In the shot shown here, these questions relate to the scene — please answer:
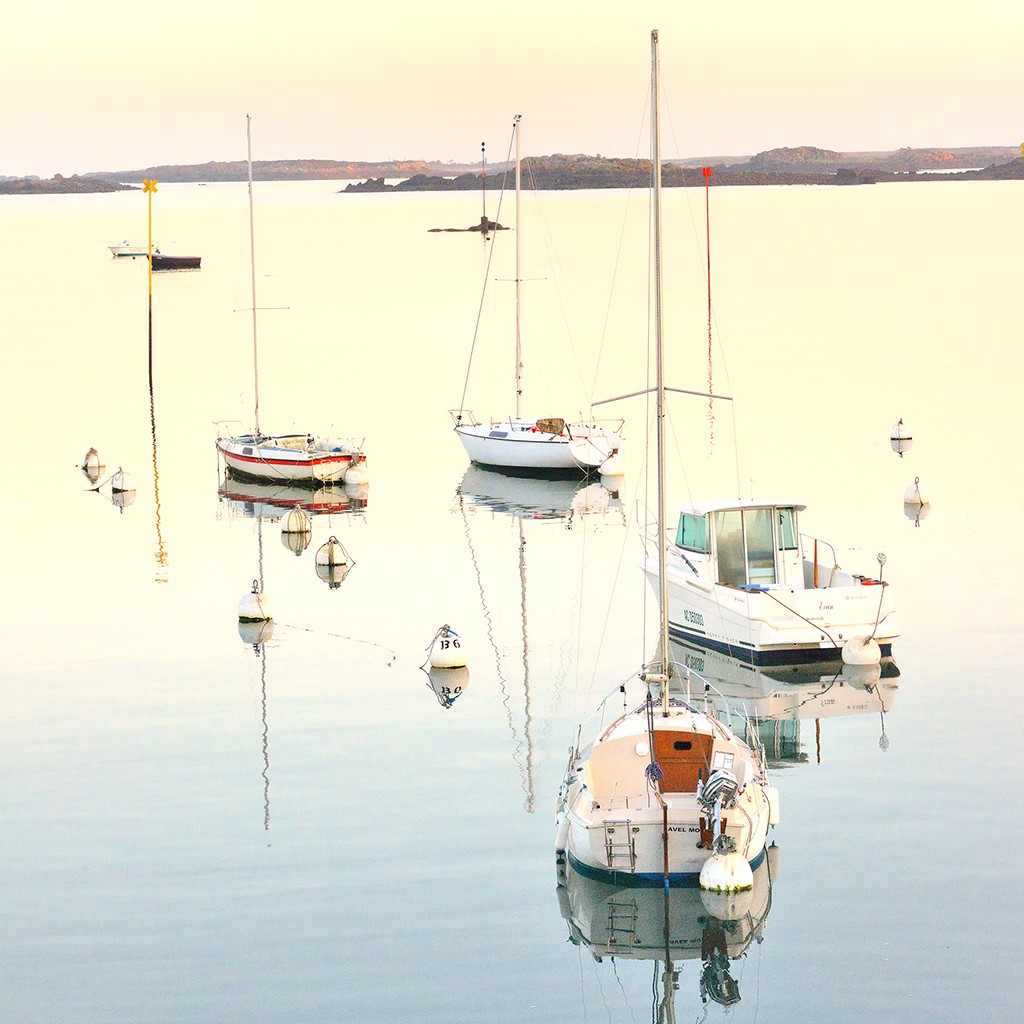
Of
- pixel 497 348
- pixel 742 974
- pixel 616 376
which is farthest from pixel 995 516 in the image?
pixel 497 348

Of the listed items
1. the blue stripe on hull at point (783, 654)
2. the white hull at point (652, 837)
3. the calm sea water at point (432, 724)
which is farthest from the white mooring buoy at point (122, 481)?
the white hull at point (652, 837)

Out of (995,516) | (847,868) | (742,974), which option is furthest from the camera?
(995,516)

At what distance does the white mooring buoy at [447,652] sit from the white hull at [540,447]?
20.0 metres

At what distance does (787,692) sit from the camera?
31.6 metres

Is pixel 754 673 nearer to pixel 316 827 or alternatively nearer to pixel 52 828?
pixel 316 827

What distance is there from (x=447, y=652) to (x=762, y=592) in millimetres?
5511

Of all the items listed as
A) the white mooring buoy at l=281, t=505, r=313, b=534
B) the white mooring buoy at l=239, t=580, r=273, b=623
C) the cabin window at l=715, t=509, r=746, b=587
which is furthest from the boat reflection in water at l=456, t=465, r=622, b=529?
the cabin window at l=715, t=509, r=746, b=587

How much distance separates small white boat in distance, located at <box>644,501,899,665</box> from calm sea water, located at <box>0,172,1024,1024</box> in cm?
112

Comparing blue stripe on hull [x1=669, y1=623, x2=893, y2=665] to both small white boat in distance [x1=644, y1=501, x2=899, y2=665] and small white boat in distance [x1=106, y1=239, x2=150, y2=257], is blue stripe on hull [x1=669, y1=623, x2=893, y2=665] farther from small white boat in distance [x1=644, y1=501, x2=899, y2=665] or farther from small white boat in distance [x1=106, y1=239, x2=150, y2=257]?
small white boat in distance [x1=106, y1=239, x2=150, y2=257]

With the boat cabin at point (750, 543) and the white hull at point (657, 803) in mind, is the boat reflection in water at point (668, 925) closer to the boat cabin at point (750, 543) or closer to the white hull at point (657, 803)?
the white hull at point (657, 803)

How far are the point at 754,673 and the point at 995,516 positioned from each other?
15.8 meters

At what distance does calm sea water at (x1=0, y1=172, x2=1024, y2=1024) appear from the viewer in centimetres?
2062

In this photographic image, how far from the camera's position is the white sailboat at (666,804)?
21734 millimetres

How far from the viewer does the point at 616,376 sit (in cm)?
7925
